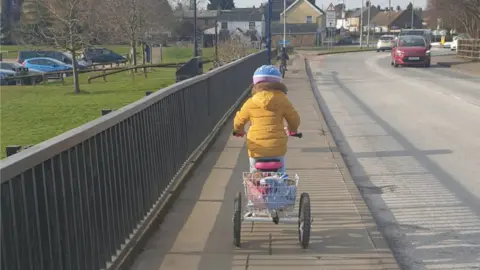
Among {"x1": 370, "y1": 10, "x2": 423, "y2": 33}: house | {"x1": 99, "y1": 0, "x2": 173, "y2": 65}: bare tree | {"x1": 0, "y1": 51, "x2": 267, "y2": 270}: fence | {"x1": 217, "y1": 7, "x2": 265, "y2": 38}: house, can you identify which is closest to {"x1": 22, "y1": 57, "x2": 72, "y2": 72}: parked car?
{"x1": 99, "y1": 0, "x2": 173, "y2": 65}: bare tree

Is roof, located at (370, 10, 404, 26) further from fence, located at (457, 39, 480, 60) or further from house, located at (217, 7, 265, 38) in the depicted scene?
fence, located at (457, 39, 480, 60)

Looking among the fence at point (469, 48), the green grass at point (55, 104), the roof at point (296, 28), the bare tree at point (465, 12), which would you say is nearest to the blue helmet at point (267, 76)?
the green grass at point (55, 104)

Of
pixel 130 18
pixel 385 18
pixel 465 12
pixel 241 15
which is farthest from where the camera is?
pixel 385 18

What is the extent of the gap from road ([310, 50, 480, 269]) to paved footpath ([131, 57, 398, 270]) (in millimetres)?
295

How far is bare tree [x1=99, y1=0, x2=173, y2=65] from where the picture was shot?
38919mm

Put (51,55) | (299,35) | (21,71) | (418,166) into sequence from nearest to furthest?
(418,166), (21,71), (51,55), (299,35)

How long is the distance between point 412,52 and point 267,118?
3139 cm

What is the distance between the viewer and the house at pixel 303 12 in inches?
4496

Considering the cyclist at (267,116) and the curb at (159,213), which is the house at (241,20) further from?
the cyclist at (267,116)

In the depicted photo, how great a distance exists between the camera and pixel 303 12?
115 m

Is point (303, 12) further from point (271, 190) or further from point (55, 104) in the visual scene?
point (271, 190)

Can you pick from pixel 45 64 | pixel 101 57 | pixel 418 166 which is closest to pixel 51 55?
pixel 101 57

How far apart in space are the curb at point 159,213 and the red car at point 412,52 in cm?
2686

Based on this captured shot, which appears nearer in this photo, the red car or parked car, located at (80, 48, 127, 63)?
the red car
